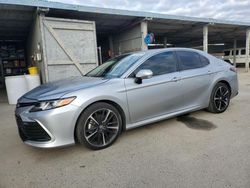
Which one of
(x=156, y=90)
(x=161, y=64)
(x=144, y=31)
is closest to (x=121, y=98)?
(x=156, y=90)

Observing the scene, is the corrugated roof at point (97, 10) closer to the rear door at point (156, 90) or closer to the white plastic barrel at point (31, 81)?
the white plastic barrel at point (31, 81)

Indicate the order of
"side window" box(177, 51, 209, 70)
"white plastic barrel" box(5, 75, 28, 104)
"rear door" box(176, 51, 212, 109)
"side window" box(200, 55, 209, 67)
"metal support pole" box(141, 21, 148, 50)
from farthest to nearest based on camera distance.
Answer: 1. "metal support pole" box(141, 21, 148, 50)
2. "white plastic barrel" box(5, 75, 28, 104)
3. "side window" box(200, 55, 209, 67)
4. "side window" box(177, 51, 209, 70)
5. "rear door" box(176, 51, 212, 109)

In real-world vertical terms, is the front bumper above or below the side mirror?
below

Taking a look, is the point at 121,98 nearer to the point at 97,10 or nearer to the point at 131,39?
the point at 97,10

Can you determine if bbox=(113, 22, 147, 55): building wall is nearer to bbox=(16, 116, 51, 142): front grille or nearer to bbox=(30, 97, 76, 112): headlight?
bbox=(30, 97, 76, 112): headlight

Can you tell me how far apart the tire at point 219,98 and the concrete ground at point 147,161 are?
64 cm

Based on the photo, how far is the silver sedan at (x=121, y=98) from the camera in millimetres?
2578

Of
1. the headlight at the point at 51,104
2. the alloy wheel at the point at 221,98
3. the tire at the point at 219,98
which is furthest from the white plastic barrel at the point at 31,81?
the alloy wheel at the point at 221,98

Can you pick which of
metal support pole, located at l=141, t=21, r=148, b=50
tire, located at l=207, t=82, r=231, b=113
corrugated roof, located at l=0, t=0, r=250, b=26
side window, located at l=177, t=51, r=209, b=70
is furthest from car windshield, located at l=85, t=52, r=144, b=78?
metal support pole, located at l=141, t=21, r=148, b=50

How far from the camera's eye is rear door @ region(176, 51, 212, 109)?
3.68 m

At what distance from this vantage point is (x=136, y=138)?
3229 mm

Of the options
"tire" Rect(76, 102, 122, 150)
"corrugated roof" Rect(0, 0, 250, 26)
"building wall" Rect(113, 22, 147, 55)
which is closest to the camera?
"tire" Rect(76, 102, 122, 150)

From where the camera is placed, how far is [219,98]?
13.9 feet

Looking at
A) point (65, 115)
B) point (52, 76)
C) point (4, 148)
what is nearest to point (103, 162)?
point (65, 115)
